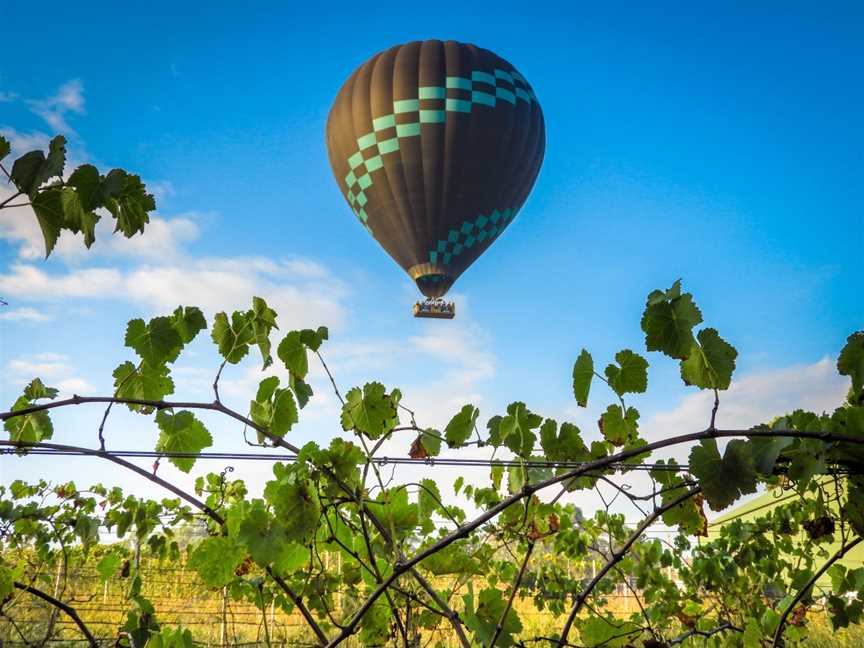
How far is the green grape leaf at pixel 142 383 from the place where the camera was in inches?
45.7

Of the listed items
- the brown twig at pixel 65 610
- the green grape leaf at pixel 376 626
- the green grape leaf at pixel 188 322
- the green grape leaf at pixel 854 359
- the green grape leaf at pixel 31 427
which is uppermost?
the green grape leaf at pixel 188 322

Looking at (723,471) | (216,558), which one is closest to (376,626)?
(216,558)

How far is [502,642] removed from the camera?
1244 mm

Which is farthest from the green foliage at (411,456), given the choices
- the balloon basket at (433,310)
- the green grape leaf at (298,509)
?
the balloon basket at (433,310)

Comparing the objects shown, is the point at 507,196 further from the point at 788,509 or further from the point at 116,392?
the point at 116,392

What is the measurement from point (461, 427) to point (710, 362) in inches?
18.8

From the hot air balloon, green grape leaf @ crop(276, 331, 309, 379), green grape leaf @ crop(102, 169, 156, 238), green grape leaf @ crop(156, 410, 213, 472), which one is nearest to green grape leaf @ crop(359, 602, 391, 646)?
green grape leaf @ crop(156, 410, 213, 472)

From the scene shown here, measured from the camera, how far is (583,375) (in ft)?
3.83

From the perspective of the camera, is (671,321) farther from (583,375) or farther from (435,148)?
(435,148)

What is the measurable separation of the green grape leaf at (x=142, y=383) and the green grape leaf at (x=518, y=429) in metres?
0.58

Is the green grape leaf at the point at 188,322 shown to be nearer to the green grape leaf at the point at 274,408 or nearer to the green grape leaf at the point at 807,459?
the green grape leaf at the point at 274,408

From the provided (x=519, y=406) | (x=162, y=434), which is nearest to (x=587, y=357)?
(x=519, y=406)

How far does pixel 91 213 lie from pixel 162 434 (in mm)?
508

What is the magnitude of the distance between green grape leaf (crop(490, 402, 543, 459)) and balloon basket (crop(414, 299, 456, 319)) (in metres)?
17.2
